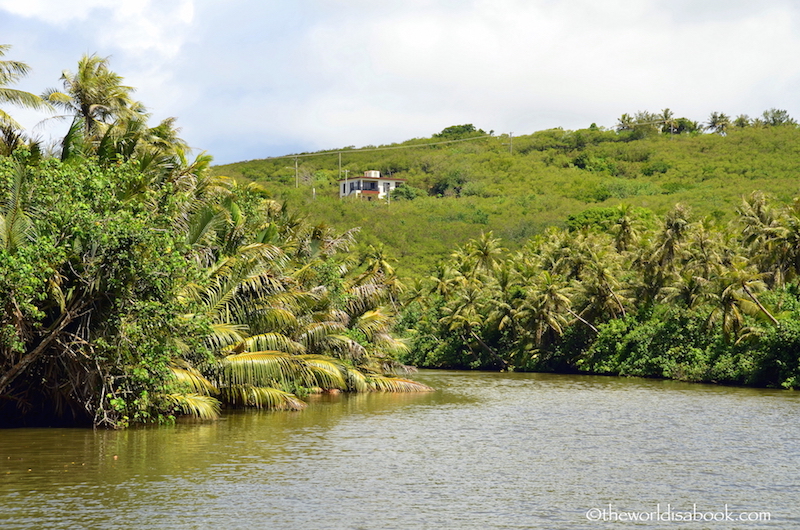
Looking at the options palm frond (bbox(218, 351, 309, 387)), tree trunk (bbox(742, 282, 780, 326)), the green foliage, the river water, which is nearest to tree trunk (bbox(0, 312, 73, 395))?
the river water

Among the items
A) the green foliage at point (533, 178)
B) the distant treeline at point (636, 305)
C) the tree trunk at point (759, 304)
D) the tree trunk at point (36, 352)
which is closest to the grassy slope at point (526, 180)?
the green foliage at point (533, 178)

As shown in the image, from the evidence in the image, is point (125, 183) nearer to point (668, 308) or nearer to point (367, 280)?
point (367, 280)

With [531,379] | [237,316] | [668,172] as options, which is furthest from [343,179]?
[237,316]

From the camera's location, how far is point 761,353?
148 ft

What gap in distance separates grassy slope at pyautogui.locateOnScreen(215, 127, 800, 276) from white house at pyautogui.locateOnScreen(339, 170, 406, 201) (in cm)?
264

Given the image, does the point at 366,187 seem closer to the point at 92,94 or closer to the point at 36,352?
the point at 92,94

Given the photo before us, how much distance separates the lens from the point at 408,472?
18.2 metres

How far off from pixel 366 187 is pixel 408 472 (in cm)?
12254

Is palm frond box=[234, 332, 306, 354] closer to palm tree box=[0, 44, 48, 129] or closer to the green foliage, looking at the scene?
palm tree box=[0, 44, 48, 129]

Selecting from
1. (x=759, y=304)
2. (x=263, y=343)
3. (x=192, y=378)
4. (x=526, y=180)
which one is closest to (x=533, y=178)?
(x=526, y=180)

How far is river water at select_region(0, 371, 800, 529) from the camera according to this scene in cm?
1391

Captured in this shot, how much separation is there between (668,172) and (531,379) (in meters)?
92.9

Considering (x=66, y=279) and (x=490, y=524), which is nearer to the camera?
(x=490, y=524)

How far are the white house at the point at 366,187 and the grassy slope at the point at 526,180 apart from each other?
2.64 m
